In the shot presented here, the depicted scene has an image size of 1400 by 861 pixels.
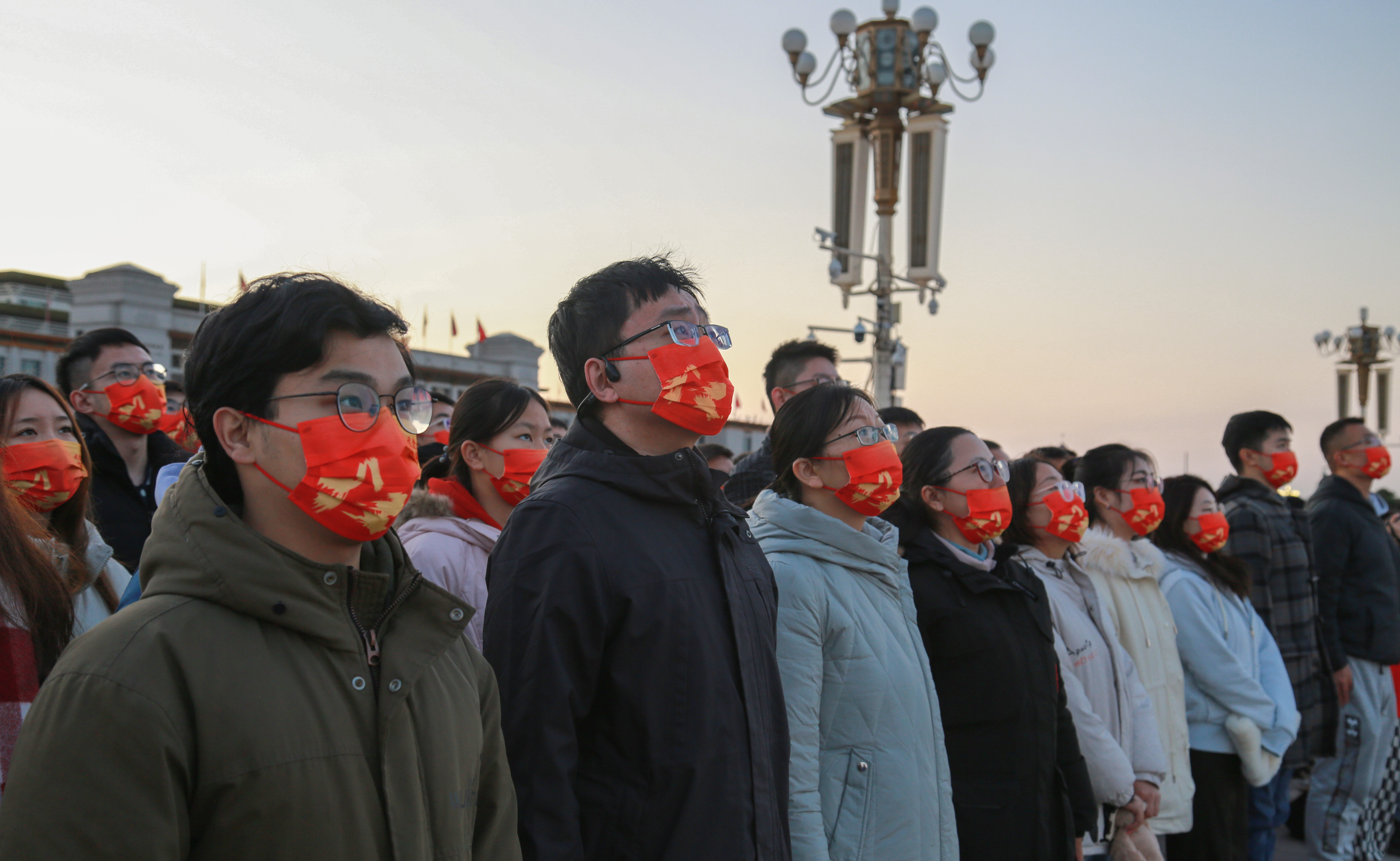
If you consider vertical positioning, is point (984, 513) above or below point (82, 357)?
below

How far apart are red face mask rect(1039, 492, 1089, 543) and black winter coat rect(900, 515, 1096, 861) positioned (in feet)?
3.16

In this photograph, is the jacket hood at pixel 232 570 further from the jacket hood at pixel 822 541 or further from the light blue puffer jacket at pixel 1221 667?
the light blue puffer jacket at pixel 1221 667

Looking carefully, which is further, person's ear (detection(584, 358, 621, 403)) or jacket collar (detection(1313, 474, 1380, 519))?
jacket collar (detection(1313, 474, 1380, 519))

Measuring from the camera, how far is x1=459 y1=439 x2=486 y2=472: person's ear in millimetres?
4031

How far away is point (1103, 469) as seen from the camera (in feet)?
17.8

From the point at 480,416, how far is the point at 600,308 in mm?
1417

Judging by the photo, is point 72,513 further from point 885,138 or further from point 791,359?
point 885,138

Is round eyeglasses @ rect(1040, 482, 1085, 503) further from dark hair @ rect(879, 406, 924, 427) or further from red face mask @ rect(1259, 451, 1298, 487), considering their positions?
red face mask @ rect(1259, 451, 1298, 487)

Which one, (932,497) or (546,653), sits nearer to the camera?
(546,653)

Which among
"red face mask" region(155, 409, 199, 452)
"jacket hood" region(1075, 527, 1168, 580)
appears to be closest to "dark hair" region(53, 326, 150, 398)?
"red face mask" region(155, 409, 199, 452)

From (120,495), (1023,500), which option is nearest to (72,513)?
(120,495)

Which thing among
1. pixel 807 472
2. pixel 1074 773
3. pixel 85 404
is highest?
pixel 85 404

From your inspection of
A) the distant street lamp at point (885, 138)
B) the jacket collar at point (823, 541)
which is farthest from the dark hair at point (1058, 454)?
the distant street lamp at point (885, 138)

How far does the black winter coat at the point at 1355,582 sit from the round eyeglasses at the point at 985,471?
3837 millimetres
